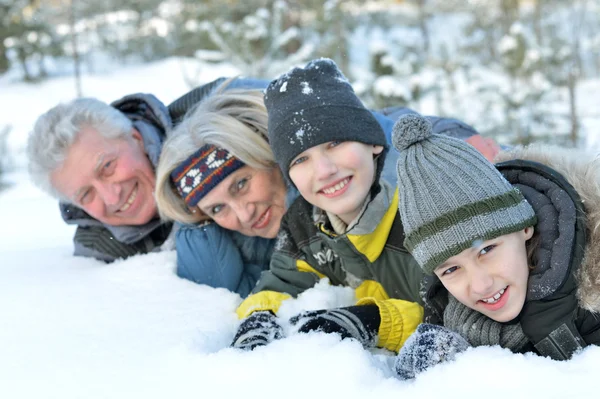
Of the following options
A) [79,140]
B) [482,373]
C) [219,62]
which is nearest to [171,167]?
[79,140]

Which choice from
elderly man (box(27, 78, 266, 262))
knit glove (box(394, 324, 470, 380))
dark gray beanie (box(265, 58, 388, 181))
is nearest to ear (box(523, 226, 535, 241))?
knit glove (box(394, 324, 470, 380))

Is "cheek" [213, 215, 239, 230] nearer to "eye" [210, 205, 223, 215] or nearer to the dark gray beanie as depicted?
"eye" [210, 205, 223, 215]

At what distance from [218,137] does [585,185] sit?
1.44 metres

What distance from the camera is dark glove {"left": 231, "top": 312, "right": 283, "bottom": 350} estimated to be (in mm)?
1872

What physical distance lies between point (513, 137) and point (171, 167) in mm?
6318

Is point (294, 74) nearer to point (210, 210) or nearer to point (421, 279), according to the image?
point (210, 210)

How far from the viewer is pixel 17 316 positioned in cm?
209

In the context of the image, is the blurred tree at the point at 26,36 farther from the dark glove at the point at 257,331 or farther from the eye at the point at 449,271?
the eye at the point at 449,271

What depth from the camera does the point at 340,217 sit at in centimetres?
214

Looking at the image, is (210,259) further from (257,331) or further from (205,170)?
(257,331)

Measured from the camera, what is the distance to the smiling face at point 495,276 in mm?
1520

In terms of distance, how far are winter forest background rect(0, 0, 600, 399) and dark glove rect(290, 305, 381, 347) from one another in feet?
0.27

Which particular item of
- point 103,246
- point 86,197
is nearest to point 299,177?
point 86,197

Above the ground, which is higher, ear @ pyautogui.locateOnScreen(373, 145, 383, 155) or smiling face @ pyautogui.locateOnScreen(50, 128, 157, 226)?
ear @ pyautogui.locateOnScreen(373, 145, 383, 155)
